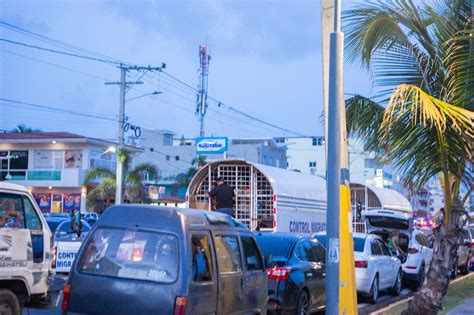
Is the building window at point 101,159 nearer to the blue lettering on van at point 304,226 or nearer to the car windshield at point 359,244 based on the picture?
the blue lettering on van at point 304,226

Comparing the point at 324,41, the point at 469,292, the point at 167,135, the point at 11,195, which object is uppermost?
the point at 167,135

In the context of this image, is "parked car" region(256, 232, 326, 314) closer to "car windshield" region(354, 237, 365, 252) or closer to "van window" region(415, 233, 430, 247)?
"car windshield" region(354, 237, 365, 252)

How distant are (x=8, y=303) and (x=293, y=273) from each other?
15.2 feet

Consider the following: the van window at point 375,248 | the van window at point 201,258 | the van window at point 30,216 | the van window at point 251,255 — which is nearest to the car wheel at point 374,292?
the van window at point 375,248

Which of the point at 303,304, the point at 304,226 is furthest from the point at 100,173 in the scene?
the point at 303,304

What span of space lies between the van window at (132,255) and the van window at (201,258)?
26 centimetres

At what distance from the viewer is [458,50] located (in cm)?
955

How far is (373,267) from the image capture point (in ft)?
54.2

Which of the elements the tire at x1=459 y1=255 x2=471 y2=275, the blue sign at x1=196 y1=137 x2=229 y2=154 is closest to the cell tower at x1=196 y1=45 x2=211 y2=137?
the blue sign at x1=196 y1=137 x2=229 y2=154

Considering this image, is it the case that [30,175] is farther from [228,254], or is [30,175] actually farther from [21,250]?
[228,254]

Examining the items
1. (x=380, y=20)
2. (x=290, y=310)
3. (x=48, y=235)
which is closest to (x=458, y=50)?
(x=380, y=20)

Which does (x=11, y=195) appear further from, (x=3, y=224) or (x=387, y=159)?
(x=387, y=159)

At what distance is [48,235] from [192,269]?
10.0 feet

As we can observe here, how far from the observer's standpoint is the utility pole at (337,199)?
27.4ft
